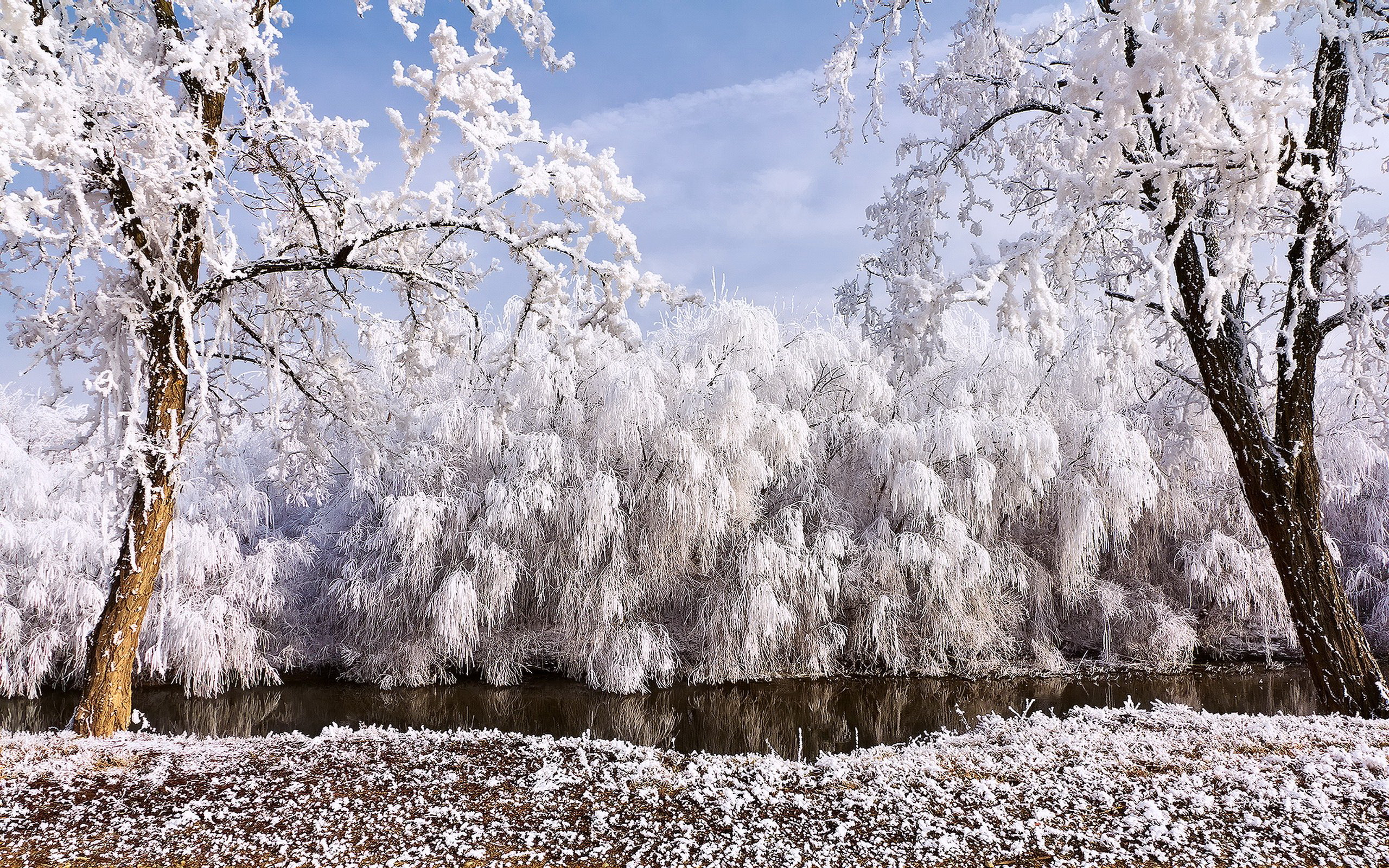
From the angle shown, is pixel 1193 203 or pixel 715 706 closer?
pixel 1193 203

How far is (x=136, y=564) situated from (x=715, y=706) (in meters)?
6.50

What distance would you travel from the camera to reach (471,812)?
3.21m

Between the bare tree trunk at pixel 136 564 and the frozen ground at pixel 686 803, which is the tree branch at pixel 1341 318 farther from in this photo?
the bare tree trunk at pixel 136 564

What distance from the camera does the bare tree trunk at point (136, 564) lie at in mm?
4703

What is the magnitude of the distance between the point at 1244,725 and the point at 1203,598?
8.78 m

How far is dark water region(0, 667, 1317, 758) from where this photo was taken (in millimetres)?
8219

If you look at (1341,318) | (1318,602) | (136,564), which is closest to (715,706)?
(1318,602)

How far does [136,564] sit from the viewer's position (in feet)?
15.4

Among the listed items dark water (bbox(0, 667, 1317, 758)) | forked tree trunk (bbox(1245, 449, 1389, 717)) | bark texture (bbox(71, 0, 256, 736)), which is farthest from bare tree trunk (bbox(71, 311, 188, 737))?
forked tree trunk (bbox(1245, 449, 1389, 717))

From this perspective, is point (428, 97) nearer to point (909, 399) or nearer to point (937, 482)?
point (937, 482)

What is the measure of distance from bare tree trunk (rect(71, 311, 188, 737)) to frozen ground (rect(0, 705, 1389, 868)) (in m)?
0.49

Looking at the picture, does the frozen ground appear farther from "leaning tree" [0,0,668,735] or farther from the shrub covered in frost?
the shrub covered in frost

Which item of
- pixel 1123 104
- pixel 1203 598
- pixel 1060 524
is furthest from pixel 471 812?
pixel 1203 598

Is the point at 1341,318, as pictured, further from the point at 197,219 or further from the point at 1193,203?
the point at 197,219
